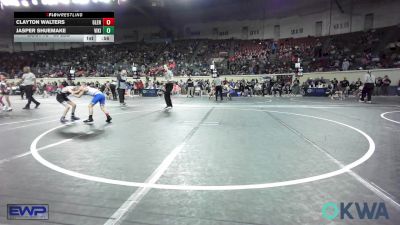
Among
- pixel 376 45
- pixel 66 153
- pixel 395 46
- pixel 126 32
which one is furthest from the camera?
pixel 126 32

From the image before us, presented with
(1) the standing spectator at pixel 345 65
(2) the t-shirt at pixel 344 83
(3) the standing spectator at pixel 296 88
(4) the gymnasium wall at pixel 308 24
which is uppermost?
(4) the gymnasium wall at pixel 308 24

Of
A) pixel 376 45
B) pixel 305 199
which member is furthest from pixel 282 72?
→ pixel 305 199

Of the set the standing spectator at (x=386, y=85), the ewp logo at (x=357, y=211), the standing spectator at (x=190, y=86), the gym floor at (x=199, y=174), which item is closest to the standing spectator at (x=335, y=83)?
the standing spectator at (x=386, y=85)

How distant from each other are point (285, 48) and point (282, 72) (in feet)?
17.2

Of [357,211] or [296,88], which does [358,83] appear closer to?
[296,88]

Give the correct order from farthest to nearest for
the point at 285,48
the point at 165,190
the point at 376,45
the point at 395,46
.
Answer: the point at 285,48
the point at 376,45
the point at 395,46
the point at 165,190

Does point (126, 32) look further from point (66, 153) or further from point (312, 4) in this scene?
point (66, 153)

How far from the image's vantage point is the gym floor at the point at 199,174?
9.39 feet

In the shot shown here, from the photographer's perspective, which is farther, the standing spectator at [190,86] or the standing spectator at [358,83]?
the standing spectator at [190,86]

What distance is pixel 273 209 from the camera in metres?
2.92

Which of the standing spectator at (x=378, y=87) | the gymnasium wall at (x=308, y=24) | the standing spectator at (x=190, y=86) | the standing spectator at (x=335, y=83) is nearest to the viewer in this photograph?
the standing spectator at (x=378, y=87)
